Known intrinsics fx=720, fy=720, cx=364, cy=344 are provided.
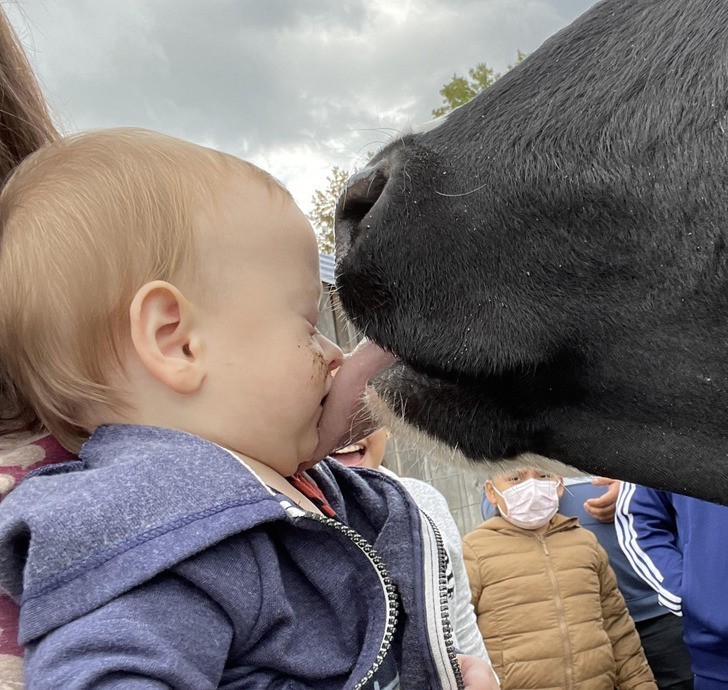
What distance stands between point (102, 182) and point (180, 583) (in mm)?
731

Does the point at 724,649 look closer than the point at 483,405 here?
No

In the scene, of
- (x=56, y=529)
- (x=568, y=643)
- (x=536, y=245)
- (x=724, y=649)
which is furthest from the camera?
(x=568, y=643)

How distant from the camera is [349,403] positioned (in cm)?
154

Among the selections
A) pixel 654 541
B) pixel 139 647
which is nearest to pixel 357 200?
pixel 139 647

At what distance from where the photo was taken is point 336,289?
5.57 feet

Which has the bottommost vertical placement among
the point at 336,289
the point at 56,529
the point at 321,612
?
the point at 321,612

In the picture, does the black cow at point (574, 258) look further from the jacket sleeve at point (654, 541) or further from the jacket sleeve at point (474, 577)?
the jacket sleeve at point (474, 577)

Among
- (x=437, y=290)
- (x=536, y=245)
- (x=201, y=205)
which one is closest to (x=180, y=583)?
(x=201, y=205)

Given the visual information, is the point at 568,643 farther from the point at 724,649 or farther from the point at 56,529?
the point at 56,529

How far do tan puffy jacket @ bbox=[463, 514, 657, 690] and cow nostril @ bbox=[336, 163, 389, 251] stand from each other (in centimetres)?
267

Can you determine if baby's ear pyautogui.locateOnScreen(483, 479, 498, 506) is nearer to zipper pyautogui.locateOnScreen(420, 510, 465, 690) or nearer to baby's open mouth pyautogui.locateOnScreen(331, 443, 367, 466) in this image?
baby's open mouth pyautogui.locateOnScreen(331, 443, 367, 466)

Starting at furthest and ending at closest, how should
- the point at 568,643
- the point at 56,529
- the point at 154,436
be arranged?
1. the point at 568,643
2. the point at 154,436
3. the point at 56,529

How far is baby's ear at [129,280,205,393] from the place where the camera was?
1226 mm

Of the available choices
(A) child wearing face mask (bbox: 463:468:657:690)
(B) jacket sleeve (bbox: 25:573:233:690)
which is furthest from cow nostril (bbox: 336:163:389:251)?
(A) child wearing face mask (bbox: 463:468:657:690)
